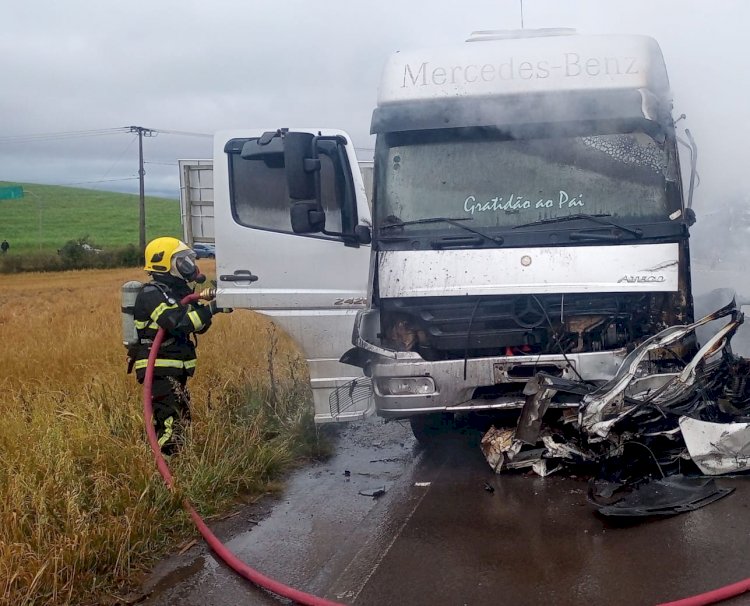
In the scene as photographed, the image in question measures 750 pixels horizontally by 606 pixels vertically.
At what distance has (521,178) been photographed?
5.43m

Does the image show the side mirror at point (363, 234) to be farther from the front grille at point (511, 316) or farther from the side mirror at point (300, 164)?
the front grille at point (511, 316)

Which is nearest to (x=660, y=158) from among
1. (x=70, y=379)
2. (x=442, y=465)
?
(x=442, y=465)

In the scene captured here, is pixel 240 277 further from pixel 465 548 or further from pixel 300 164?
pixel 465 548

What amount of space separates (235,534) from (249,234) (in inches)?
94.5

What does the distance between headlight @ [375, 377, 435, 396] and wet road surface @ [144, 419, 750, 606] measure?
0.59 m

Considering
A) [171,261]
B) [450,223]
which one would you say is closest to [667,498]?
[450,223]

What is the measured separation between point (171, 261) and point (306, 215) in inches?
38.8

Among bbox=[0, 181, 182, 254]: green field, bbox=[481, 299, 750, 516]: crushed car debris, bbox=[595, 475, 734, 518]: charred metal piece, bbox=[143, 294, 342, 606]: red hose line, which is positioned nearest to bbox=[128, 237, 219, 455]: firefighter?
bbox=[143, 294, 342, 606]: red hose line

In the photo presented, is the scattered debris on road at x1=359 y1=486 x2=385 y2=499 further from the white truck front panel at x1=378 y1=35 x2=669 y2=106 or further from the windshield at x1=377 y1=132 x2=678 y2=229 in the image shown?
the white truck front panel at x1=378 y1=35 x2=669 y2=106

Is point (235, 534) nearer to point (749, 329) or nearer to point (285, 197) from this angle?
point (285, 197)

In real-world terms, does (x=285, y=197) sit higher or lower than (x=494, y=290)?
higher

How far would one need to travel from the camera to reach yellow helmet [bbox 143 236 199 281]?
5.46 m

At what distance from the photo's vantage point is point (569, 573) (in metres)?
3.66

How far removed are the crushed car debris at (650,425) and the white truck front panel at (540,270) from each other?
0.41m
